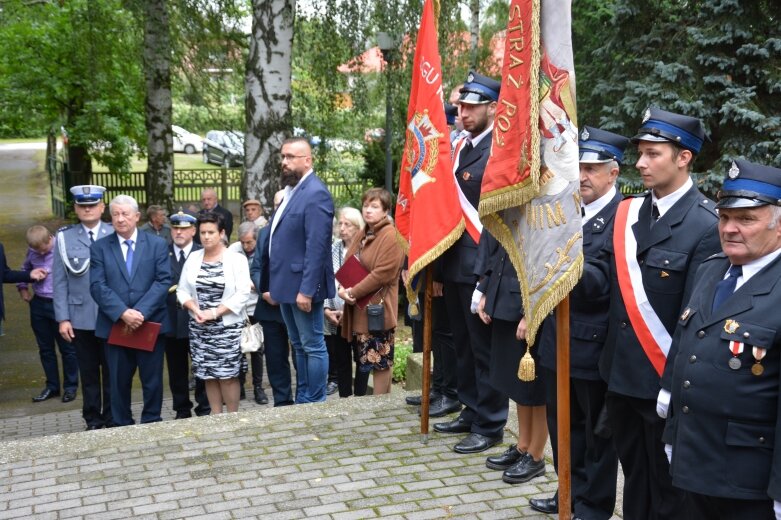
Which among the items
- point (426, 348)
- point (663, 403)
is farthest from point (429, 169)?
point (663, 403)

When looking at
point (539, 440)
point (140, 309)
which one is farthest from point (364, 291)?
point (539, 440)

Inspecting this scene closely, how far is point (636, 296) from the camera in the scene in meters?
4.20

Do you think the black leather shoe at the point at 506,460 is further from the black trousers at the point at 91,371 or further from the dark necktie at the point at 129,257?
the black trousers at the point at 91,371

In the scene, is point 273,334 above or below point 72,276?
below

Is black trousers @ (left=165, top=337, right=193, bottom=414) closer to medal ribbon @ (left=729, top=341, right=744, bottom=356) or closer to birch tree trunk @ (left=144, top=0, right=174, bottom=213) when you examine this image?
medal ribbon @ (left=729, top=341, right=744, bottom=356)

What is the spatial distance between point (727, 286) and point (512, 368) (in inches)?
80.1

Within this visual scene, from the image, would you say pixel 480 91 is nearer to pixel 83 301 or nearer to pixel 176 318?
pixel 176 318

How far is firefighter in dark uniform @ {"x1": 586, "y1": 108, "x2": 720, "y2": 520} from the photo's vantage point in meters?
4.09

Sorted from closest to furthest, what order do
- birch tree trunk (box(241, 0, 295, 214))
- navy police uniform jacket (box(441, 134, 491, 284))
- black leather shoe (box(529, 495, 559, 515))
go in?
1. black leather shoe (box(529, 495, 559, 515))
2. navy police uniform jacket (box(441, 134, 491, 284))
3. birch tree trunk (box(241, 0, 295, 214))

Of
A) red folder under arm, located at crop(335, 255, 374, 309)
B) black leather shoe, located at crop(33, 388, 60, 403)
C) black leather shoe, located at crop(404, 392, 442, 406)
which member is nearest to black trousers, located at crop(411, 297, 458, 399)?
black leather shoe, located at crop(404, 392, 442, 406)

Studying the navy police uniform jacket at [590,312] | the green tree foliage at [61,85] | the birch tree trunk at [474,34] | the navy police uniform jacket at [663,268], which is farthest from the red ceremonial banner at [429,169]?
the green tree foliage at [61,85]

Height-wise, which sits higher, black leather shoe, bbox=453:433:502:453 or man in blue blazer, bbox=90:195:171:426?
man in blue blazer, bbox=90:195:171:426

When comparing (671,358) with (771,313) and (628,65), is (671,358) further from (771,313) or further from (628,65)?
(628,65)

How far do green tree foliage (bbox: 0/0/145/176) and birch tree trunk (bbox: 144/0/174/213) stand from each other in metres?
2.78
